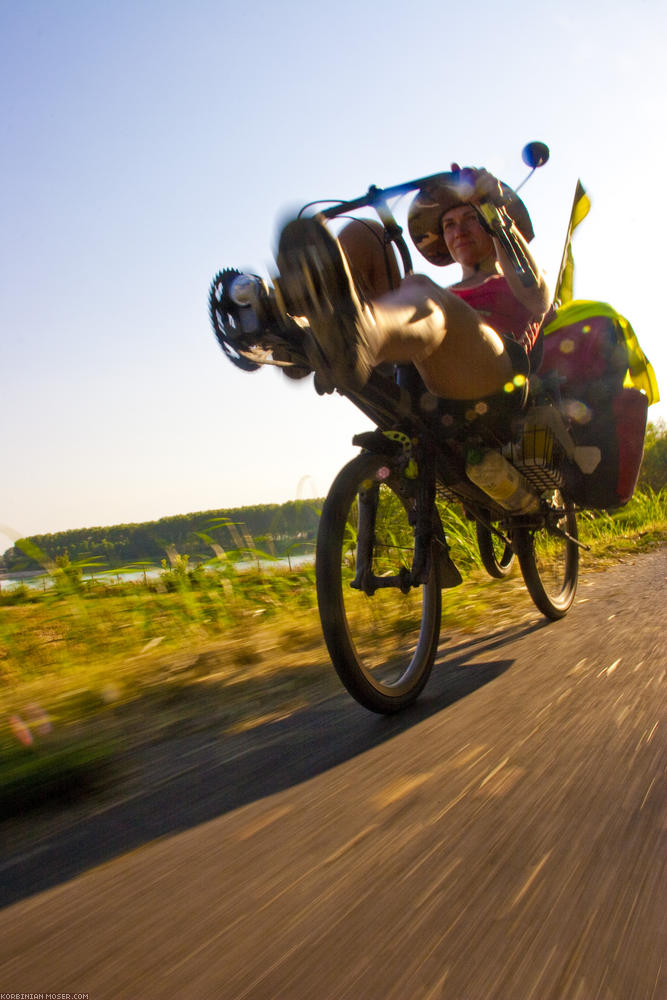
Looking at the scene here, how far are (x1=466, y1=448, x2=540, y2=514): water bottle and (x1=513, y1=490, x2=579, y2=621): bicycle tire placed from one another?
371 mm

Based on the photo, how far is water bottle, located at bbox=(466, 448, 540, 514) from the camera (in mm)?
2277

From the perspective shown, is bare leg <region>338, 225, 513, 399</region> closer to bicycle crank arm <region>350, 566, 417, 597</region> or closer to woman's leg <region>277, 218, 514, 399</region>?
woman's leg <region>277, 218, 514, 399</region>

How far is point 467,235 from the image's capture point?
8.98 ft

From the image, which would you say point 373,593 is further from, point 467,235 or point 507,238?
point 467,235

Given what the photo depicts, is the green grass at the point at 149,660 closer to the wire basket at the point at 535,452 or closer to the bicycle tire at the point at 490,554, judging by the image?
the bicycle tire at the point at 490,554

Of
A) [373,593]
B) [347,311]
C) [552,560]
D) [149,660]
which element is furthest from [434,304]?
[552,560]

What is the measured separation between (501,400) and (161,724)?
1.45 meters

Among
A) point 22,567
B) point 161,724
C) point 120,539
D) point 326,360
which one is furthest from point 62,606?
point 326,360

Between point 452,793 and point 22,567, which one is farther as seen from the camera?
point 22,567

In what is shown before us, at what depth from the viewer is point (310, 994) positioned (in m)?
0.73

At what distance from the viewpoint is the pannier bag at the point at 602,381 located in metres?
2.63

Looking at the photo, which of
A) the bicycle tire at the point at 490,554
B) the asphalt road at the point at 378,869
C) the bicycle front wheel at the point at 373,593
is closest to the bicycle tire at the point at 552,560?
the bicycle tire at the point at 490,554

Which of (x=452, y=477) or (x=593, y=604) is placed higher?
(x=452, y=477)

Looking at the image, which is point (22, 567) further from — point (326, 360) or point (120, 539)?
point (326, 360)
